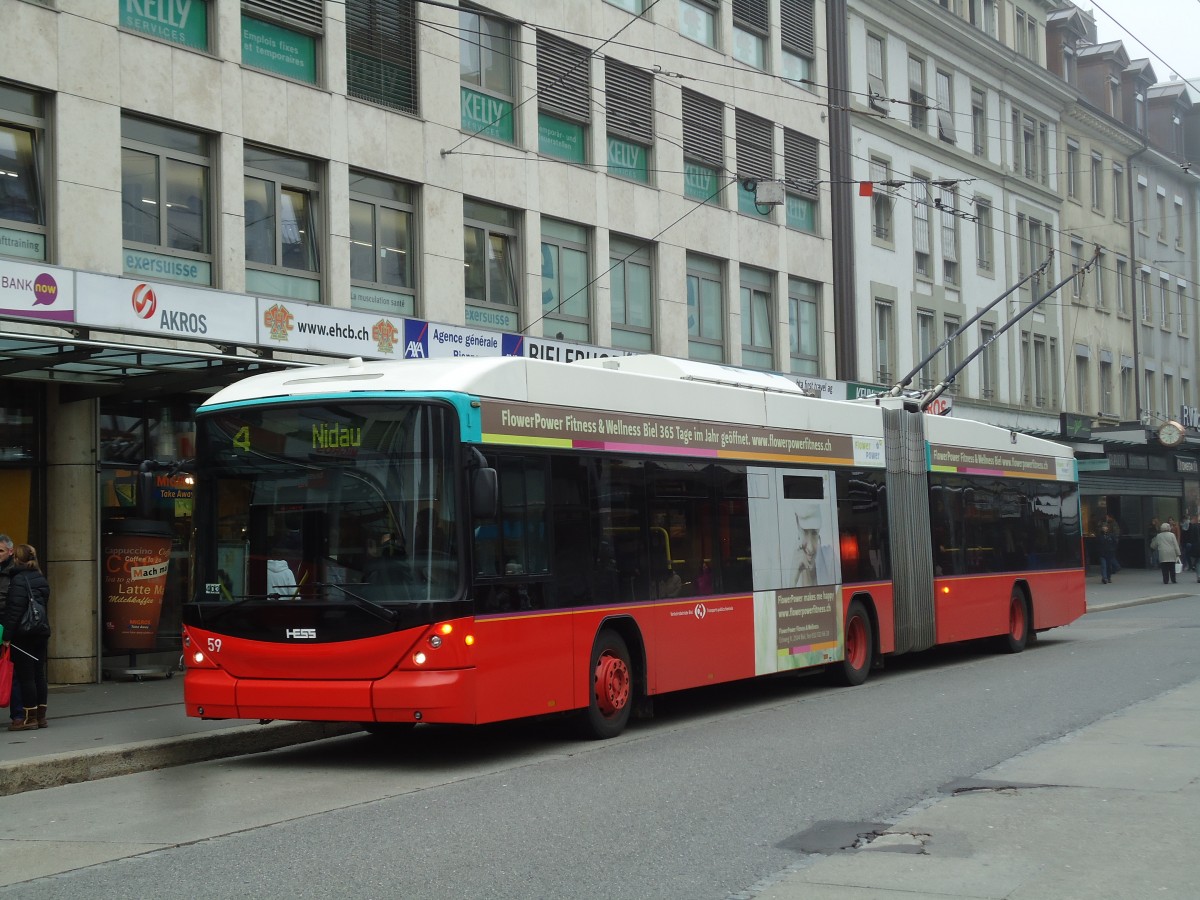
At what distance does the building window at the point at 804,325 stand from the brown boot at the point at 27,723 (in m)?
20.2

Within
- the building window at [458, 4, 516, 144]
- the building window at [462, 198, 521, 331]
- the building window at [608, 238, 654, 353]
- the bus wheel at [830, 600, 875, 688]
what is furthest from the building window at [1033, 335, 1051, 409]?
the bus wheel at [830, 600, 875, 688]

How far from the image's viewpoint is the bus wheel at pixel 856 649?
16.7 m

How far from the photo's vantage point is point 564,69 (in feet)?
80.4

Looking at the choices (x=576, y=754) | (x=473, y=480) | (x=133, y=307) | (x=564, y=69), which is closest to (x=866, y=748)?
(x=576, y=754)

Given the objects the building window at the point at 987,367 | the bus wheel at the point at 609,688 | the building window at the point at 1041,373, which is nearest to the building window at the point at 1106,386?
the building window at the point at 1041,373

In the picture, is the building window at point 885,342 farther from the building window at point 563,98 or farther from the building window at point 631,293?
the building window at point 563,98

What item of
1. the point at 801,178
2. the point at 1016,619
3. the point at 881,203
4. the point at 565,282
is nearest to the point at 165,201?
the point at 565,282

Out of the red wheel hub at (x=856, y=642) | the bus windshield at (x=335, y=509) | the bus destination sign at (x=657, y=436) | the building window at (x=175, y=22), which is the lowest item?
the red wheel hub at (x=856, y=642)

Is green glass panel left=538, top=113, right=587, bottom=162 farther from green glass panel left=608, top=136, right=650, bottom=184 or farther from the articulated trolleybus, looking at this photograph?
the articulated trolleybus

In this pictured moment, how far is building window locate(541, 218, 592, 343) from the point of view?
79.3 ft

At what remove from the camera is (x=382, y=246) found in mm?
21000

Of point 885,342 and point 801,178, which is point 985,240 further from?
point 801,178

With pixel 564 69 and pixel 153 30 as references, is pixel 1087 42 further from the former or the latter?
pixel 153 30

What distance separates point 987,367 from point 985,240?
331cm
